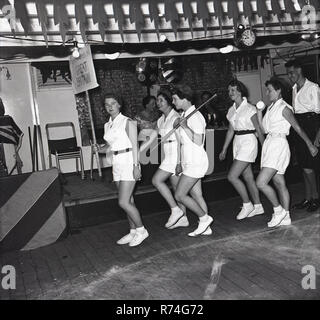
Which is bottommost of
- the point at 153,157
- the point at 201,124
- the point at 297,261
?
the point at 297,261

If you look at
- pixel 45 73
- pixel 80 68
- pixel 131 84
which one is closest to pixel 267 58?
pixel 131 84

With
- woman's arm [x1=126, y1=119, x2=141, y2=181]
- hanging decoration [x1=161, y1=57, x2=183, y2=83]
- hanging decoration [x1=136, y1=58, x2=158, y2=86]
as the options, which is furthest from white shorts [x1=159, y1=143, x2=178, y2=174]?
hanging decoration [x1=161, y1=57, x2=183, y2=83]

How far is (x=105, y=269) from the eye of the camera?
14.4 ft

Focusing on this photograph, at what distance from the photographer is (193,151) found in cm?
506

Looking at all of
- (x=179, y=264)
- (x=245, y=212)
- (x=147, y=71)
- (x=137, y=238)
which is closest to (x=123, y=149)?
(x=137, y=238)

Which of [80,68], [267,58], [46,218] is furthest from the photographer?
[267,58]

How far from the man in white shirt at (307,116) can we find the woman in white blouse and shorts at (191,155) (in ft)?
5.85

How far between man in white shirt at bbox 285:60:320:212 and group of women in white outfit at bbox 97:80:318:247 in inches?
26.8

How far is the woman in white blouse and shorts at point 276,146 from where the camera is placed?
5172mm

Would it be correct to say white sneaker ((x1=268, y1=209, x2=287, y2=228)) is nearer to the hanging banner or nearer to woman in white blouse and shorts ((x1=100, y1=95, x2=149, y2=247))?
woman in white blouse and shorts ((x1=100, y1=95, x2=149, y2=247))

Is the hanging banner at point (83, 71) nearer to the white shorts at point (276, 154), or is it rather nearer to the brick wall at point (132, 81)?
the white shorts at point (276, 154)

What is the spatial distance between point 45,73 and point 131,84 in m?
2.19

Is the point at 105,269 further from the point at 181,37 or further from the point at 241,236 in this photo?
the point at 181,37
